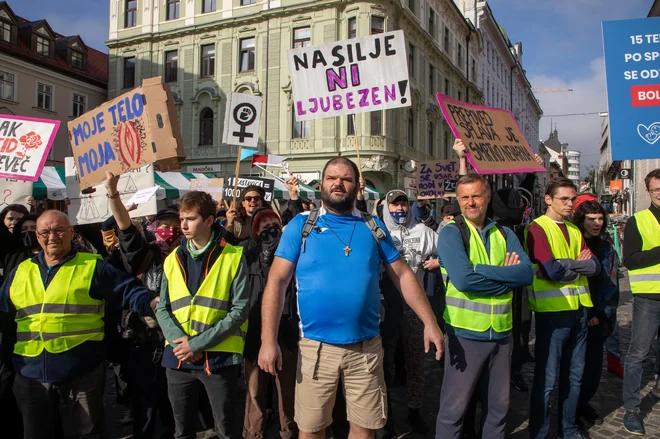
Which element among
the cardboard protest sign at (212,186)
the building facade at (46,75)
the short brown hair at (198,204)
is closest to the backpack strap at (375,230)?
the short brown hair at (198,204)

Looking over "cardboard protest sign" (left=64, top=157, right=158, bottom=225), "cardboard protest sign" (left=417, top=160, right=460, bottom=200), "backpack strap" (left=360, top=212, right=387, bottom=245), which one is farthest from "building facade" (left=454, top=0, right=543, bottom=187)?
"backpack strap" (left=360, top=212, right=387, bottom=245)

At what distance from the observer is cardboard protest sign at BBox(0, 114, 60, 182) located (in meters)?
5.62

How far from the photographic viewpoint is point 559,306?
10.8 ft

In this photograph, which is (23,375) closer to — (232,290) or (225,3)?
(232,290)

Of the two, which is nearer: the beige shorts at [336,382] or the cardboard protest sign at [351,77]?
the beige shorts at [336,382]

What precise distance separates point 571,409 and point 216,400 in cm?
255

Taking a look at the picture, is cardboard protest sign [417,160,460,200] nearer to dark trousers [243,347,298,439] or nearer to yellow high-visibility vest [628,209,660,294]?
yellow high-visibility vest [628,209,660,294]

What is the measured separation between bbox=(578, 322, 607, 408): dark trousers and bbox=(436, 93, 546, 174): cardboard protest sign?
149 centimetres

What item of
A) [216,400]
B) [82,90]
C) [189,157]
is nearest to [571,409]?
[216,400]

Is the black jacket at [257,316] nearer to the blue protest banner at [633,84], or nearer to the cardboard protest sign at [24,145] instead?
the blue protest banner at [633,84]

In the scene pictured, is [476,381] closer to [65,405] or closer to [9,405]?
[65,405]

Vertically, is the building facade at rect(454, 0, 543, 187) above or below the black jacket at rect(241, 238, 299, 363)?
above

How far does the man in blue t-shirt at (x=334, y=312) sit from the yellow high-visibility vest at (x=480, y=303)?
31cm

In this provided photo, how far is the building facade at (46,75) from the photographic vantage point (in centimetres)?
2431
